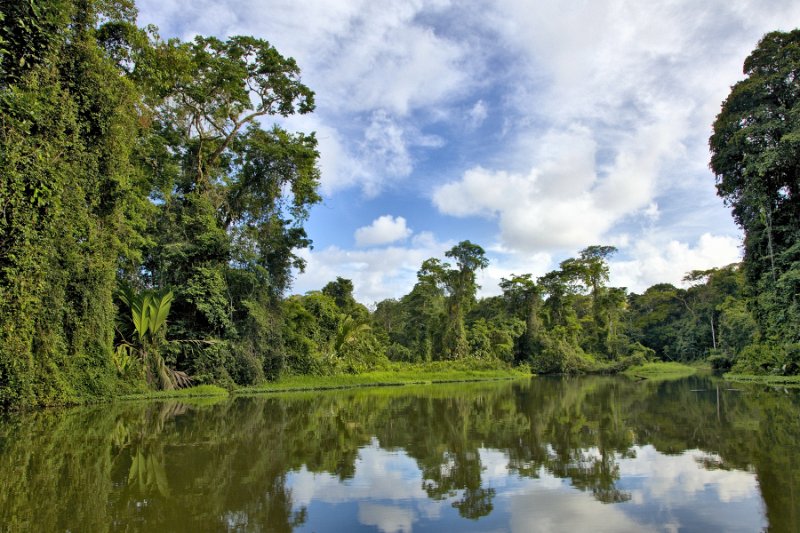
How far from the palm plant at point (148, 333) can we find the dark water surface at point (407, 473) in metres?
5.41

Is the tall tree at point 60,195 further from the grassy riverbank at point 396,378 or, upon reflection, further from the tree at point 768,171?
the tree at point 768,171

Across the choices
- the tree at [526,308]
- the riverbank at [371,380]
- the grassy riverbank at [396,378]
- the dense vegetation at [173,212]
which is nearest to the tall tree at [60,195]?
the dense vegetation at [173,212]

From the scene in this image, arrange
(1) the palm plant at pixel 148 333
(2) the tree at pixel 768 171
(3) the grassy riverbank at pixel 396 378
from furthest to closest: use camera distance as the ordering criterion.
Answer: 1. (3) the grassy riverbank at pixel 396 378
2. (2) the tree at pixel 768 171
3. (1) the palm plant at pixel 148 333

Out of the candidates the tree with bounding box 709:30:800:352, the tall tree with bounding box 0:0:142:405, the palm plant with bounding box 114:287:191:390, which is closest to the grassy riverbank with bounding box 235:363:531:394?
the palm plant with bounding box 114:287:191:390

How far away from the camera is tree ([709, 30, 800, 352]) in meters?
16.9

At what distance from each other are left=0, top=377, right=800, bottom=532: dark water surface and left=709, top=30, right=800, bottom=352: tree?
929 centimetres

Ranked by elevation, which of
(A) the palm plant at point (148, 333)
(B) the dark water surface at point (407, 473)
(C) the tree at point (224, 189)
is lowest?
(B) the dark water surface at point (407, 473)

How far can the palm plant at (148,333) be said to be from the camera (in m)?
15.4

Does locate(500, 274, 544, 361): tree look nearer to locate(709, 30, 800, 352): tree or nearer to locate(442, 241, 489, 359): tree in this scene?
locate(442, 241, 489, 359): tree

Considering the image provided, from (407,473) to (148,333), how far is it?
44.5 feet

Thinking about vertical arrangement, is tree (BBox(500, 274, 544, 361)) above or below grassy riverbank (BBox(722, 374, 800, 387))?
above

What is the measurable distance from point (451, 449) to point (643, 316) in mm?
49775

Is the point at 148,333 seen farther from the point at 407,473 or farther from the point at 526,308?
the point at 526,308

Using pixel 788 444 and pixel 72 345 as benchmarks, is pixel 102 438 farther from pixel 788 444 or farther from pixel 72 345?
pixel 788 444
